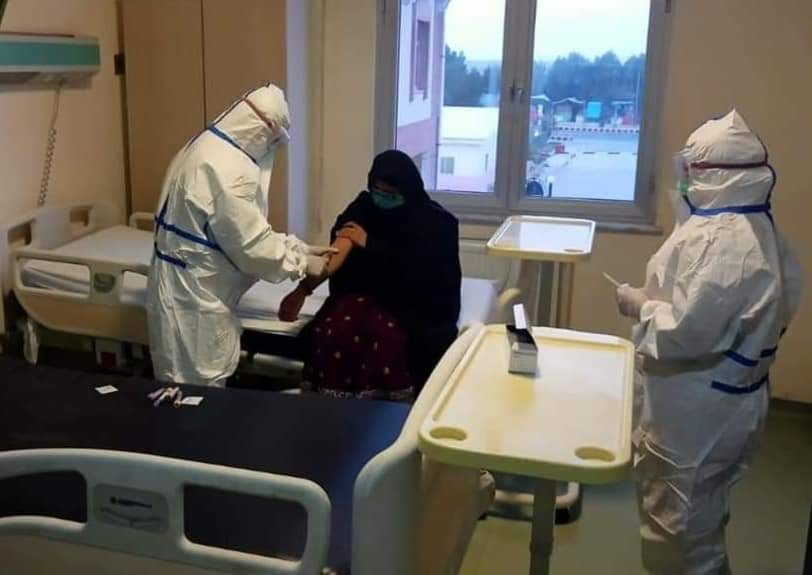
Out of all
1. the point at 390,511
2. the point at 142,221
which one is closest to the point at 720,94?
the point at 142,221

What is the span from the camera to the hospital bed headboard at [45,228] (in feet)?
10.5

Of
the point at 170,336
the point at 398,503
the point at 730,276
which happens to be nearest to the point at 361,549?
the point at 398,503

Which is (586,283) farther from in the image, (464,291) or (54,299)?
(54,299)

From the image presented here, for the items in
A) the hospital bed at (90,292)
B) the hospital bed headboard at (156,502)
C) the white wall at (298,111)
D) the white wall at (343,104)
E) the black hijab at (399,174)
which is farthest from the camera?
the white wall at (343,104)

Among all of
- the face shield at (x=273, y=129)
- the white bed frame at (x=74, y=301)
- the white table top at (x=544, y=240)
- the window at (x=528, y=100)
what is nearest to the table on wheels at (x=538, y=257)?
the white table top at (x=544, y=240)

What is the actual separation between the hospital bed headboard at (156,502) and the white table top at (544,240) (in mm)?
1380

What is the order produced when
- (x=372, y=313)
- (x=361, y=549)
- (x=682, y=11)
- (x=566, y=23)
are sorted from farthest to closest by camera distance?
(x=566, y=23) < (x=682, y=11) < (x=372, y=313) < (x=361, y=549)

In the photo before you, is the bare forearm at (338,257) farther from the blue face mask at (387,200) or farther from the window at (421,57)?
the window at (421,57)

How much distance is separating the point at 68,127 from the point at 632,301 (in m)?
2.47

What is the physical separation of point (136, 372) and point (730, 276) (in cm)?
222

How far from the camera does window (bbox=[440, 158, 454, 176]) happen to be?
433 cm

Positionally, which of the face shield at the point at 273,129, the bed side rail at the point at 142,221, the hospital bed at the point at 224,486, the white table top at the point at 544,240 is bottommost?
the hospital bed at the point at 224,486

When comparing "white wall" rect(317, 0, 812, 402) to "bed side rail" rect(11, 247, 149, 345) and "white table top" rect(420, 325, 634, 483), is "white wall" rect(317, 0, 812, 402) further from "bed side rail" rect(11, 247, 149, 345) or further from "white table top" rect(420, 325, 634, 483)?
"white table top" rect(420, 325, 634, 483)

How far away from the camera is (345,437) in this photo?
217 centimetres
